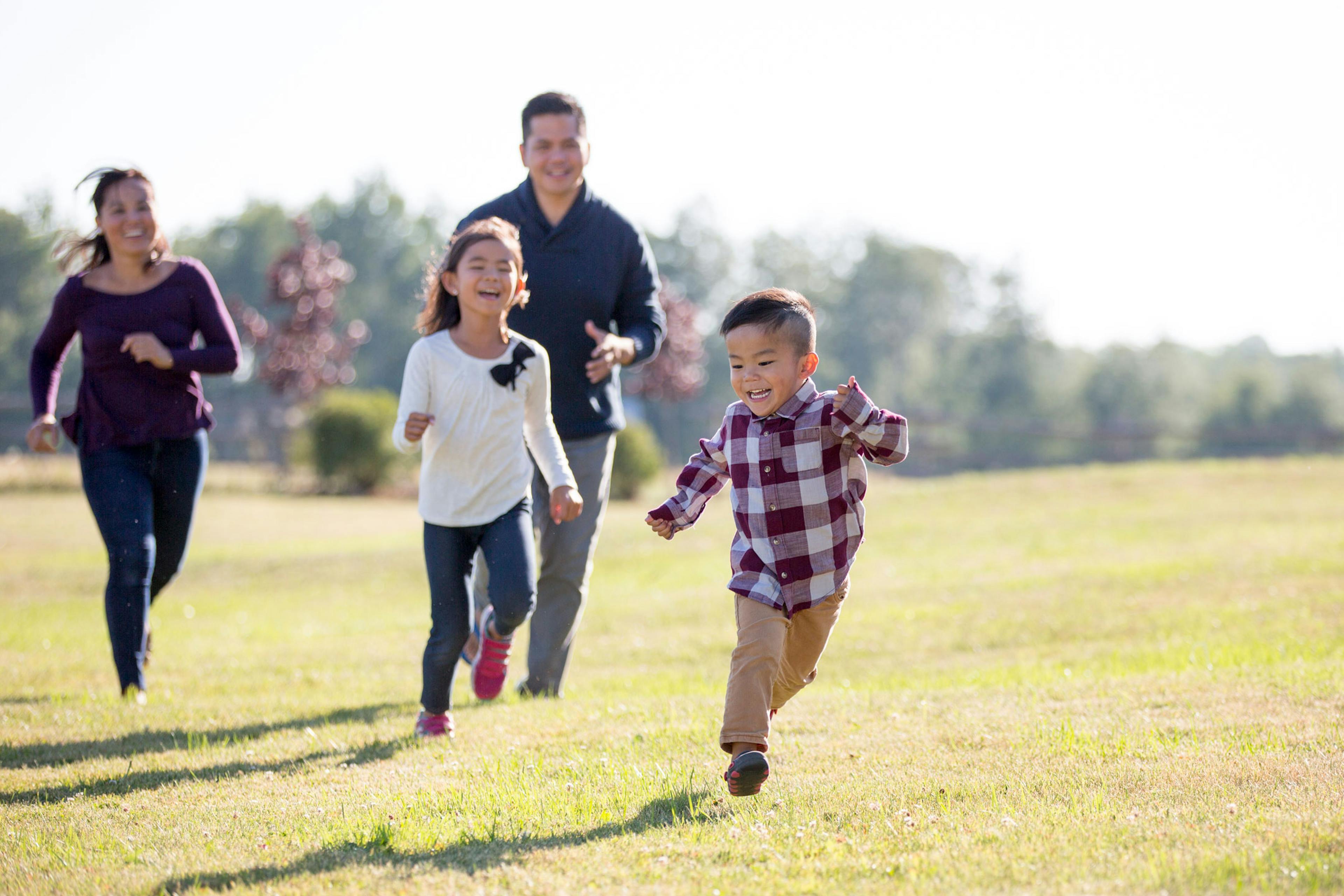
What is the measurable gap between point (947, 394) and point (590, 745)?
59969 mm

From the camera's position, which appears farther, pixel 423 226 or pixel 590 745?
pixel 423 226

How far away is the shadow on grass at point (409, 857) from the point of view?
327 cm

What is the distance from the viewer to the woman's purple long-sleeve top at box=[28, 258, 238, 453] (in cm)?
621

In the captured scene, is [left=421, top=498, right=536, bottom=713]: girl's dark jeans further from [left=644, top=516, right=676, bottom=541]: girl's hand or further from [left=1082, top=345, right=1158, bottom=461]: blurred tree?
[left=1082, top=345, right=1158, bottom=461]: blurred tree

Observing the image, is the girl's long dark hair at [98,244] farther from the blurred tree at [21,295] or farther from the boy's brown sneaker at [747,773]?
the blurred tree at [21,295]

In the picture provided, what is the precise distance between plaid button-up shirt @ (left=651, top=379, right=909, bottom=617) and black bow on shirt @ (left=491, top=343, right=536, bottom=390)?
1322 mm

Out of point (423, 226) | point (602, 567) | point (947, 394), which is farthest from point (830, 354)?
point (602, 567)

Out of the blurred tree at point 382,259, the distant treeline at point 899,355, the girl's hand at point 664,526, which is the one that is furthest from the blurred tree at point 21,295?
the girl's hand at point 664,526

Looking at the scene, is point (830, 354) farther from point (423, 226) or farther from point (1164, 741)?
point (1164, 741)

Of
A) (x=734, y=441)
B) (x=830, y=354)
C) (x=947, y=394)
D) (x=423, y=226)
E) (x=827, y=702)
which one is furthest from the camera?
(x=423, y=226)

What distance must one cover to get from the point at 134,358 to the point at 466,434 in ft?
7.12

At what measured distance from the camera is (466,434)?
5.24 metres

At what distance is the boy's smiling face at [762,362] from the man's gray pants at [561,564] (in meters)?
2.18

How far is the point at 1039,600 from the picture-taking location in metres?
10.9
